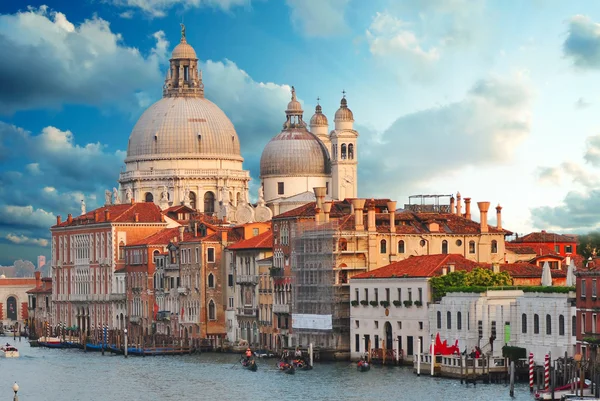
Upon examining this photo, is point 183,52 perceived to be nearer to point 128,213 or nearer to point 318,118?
point 318,118

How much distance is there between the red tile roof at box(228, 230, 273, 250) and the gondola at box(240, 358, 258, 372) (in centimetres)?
1169

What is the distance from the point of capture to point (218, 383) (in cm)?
7112

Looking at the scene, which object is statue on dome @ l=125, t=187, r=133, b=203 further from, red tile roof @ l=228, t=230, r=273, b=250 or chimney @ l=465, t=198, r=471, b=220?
chimney @ l=465, t=198, r=471, b=220

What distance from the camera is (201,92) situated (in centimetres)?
13188

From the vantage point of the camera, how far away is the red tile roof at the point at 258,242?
91250 millimetres

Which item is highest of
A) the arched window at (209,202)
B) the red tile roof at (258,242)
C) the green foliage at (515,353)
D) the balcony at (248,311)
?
the arched window at (209,202)

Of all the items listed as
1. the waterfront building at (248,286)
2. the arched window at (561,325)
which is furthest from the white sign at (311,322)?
the arched window at (561,325)

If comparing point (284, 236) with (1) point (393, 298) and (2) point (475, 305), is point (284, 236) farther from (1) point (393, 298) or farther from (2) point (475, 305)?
(2) point (475, 305)

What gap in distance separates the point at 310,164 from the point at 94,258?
1651 centimetres

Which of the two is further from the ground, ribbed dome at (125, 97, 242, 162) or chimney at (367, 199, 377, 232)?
ribbed dome at (125, 97, 242, 162)

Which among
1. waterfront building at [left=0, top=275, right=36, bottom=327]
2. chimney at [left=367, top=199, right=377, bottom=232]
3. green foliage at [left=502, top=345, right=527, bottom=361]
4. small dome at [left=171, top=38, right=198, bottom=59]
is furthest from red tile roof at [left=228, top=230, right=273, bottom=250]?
waterfront building at [left=0, top=275, right=36, bottom=327]

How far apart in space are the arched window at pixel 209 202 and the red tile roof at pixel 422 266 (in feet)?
165

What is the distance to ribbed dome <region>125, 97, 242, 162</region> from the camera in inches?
5022

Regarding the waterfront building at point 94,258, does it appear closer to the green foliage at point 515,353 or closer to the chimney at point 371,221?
the chimney at point 371,221
